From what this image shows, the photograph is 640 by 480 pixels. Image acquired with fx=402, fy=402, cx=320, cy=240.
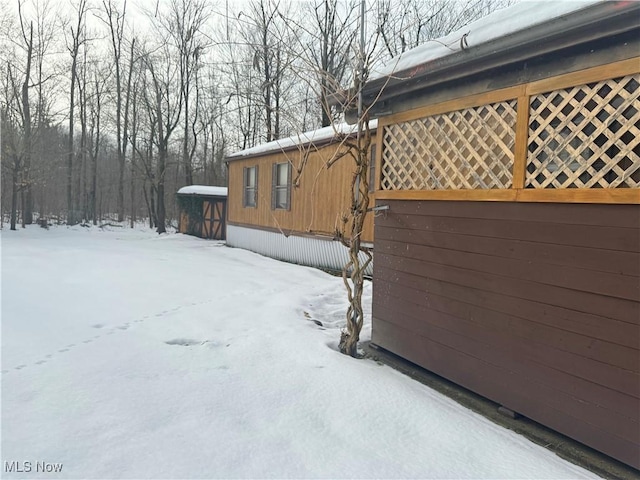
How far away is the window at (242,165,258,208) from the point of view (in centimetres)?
1094

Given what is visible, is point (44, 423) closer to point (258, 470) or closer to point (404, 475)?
point (258, 470)

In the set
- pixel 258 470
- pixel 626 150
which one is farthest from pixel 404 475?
pixel 626 150

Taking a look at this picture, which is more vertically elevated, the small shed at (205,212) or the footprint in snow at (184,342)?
the small shed at (205,212)

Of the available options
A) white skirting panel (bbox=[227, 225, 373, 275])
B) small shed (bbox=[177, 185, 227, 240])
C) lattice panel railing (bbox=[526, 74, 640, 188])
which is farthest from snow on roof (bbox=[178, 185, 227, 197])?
lattice panel railing (bbox=[526, 74, 640, 188])

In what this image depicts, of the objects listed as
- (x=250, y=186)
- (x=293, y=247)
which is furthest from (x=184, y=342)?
(x=250, y=186)

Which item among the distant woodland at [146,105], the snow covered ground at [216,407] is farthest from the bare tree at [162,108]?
the snow covered ground at [216,407]

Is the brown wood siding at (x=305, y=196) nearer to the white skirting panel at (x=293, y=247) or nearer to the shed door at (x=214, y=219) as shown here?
the white skirting panel at (x=293, y=247)

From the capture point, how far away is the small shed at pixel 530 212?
198 cm

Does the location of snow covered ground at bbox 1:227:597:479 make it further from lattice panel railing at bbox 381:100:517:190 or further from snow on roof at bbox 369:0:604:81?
snow on roof at bbox 369:0:604:81

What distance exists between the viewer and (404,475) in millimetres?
1844

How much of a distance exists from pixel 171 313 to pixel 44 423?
7.68 feet

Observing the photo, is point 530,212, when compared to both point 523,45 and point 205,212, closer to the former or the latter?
point 523,45

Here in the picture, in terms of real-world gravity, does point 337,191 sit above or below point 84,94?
below

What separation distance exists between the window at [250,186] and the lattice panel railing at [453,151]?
25.7 ft
